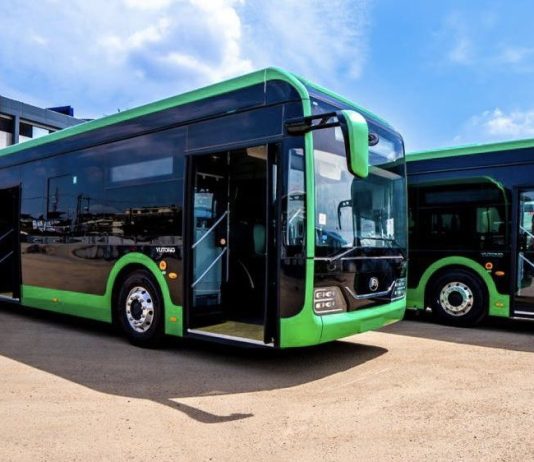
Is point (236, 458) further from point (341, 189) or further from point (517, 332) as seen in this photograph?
point (517, 332)

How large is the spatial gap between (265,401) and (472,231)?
5.58 m

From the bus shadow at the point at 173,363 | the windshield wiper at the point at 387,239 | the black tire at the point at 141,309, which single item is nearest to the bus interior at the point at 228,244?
the bus shadow at the point at 173,363

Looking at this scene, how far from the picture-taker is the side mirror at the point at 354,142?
4.69m

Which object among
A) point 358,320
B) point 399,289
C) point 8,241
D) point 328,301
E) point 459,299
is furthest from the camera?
point 8,241

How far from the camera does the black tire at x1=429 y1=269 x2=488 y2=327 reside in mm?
8560

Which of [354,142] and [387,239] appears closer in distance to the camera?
[354,142]

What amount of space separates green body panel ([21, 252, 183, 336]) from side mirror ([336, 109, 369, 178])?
2756 mm

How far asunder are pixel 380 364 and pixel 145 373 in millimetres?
2647

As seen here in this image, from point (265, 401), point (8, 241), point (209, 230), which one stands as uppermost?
point (209, 230)

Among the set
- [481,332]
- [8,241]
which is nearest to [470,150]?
[481,332]

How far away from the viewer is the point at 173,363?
5891 millimetres

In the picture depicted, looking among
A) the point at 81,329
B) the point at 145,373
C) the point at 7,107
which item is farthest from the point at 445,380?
the point at 7,107

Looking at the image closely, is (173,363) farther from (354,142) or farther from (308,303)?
(354,142)

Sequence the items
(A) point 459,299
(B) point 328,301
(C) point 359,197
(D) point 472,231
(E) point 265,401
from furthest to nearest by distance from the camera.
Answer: (A) point 459,299 → (D) point 472,231 → (C) point 359,197 → (B) point 328,301 → (E) point 265,401
